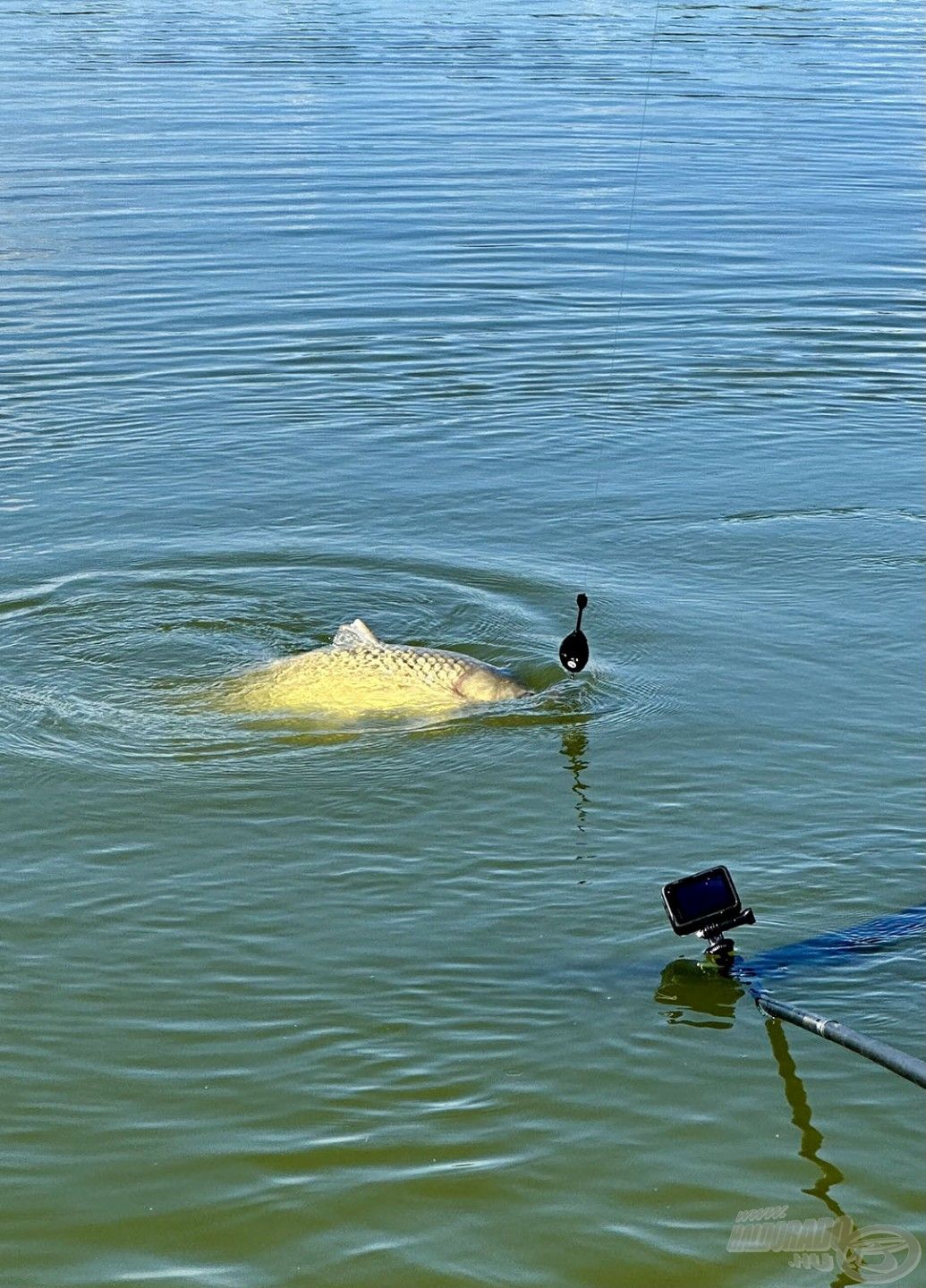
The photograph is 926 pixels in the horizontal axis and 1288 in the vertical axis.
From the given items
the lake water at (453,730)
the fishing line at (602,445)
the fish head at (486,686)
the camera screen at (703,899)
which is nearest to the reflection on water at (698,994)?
the lake water at (453,730)

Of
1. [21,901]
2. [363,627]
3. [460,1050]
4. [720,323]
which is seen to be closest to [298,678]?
[363,627]

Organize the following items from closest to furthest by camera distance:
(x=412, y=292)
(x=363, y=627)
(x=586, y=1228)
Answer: (x=586, y=1228) < (x=363, y=627) < (x=412, y=292)

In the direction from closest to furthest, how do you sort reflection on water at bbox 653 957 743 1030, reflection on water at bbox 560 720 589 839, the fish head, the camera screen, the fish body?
the camera screen
reflection on water at bbox 653 957 743 1030
reflection on water at bbox 560 720 589 839
the fish body
the fish head

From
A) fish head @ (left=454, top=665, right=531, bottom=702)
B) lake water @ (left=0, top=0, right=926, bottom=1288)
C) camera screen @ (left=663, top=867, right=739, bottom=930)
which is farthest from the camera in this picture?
fish head @ (left=454, top=665, right=531, bottom=702)

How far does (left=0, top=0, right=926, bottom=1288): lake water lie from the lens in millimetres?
5969

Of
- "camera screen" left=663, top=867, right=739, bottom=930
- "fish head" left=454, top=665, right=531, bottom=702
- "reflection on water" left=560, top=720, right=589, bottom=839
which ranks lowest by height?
"reflection on water" left=560, top=720, right=589, bottom=839

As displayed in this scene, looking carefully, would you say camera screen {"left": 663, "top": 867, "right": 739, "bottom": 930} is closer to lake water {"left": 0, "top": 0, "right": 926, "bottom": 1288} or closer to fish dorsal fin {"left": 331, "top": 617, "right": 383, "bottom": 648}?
lake water {"left": 0, "top": 0, "right": 926, "bottom": 1288}

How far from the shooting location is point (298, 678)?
944 cm

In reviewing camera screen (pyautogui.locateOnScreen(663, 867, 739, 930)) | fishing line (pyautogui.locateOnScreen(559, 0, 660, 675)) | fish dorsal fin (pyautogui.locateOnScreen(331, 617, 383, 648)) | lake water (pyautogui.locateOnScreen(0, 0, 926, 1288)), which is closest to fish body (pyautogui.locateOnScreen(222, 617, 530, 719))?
fish dorsal fin (pyautogui.locateOnScreen(331, 617, 383, 648))

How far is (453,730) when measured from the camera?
923 centimetres

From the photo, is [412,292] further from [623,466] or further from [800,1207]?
[800,1207]

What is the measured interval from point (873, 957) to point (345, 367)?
32.6 ft

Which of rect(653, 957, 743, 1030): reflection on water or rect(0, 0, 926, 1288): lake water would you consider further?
rect(653, 957, 743, 1030): reflection on water

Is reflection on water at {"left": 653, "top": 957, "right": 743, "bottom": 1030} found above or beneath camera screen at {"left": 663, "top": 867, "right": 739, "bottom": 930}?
beneath
